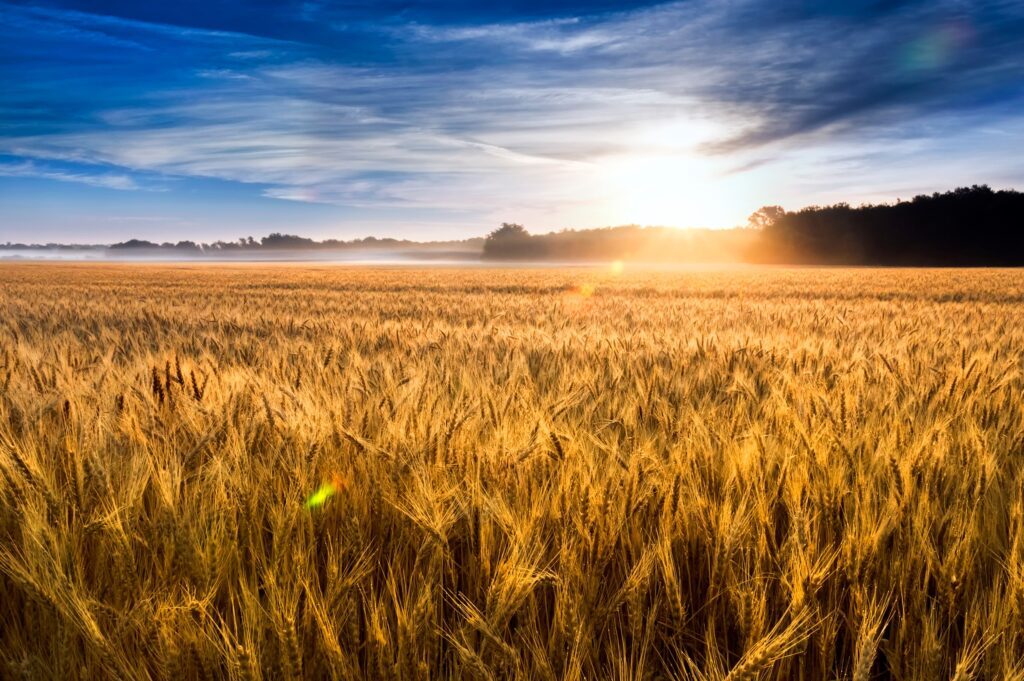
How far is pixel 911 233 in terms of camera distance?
2990 inches

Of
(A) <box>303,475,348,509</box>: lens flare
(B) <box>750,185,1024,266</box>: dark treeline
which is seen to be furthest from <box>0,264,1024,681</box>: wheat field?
(B) <box>750,185,1024,266</box>: dark treeline

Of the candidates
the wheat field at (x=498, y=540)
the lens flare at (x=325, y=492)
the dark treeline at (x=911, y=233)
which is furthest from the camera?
the dark treeline at (x=911, y=233)

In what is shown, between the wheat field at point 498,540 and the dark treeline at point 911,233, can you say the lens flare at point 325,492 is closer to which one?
the wheat field at point 498,540

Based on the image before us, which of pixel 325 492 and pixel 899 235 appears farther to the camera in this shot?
pixel 899 235

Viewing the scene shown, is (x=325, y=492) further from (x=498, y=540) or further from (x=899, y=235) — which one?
(x=899, y=235)

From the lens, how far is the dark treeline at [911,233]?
70.2m

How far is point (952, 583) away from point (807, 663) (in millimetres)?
345

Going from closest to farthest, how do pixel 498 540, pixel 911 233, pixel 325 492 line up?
pixel 498 540, pixel 325 492, pixel 911 233

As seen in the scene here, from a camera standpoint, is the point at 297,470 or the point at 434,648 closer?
the point at 434,648

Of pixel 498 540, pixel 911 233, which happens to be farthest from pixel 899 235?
pixel 498 540

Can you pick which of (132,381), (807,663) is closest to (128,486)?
(132,381)

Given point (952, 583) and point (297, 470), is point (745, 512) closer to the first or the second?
point (952, 583)

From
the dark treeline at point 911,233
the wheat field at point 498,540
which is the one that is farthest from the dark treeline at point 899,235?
the wheat field at point 498,540

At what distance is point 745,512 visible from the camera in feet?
4.74
